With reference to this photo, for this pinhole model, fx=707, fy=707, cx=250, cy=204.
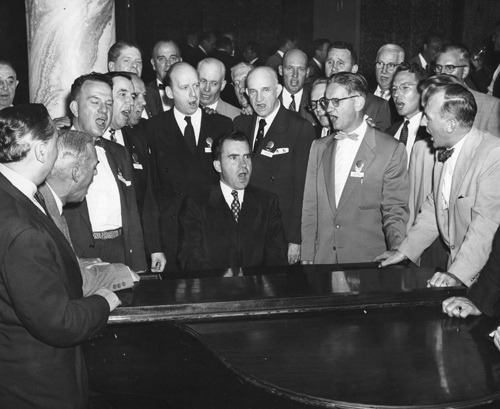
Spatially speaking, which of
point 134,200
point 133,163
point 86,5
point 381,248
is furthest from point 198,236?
point 86,5

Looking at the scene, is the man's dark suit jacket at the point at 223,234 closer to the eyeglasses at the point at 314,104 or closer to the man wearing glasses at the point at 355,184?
the man wearing glasses at the point at 355,184

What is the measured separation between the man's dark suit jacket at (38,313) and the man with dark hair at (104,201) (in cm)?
142

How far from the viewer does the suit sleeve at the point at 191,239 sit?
12.9 feet

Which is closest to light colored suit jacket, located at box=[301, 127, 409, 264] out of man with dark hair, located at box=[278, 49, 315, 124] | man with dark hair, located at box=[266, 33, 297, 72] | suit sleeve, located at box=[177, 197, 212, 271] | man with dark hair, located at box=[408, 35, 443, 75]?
suit sleeve, located at box=[177, 197, 212, 271]

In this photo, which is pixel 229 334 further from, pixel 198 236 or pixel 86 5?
pixel 86 5

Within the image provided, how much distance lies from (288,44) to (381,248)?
17.2ft

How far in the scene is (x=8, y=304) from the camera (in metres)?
2.16

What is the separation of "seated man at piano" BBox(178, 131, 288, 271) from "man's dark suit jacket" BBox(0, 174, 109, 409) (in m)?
1.66

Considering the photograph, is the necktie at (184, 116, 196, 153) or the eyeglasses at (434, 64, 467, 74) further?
the eyeglasses at (434, 64, 467, 74)

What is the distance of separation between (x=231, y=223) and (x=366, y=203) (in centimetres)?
86

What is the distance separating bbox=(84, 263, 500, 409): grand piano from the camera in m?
2.22

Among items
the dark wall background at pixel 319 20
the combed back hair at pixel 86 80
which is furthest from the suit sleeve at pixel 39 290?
the dark wall background at pixel 319 20

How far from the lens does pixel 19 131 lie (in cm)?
222

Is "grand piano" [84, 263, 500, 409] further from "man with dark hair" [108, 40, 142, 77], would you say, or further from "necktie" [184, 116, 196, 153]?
"man with dark hair" [108, 40, 142, 77]
